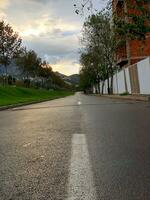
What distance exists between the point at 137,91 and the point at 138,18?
1289 cm

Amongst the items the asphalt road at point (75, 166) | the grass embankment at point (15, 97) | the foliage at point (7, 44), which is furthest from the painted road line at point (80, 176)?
the foliage at point (7, 44)

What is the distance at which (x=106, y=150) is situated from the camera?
25.2ft

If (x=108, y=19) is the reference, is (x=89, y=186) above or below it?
below

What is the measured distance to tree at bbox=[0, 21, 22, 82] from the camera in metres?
56.8

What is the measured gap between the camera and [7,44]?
187ft

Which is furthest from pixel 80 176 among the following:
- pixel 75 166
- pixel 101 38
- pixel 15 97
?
pixel 101 38

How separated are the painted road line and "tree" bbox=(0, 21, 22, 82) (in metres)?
50.1

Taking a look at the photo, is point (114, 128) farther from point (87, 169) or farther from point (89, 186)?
point (89, 186)

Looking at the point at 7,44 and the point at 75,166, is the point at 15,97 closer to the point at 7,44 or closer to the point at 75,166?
the point at 7,44

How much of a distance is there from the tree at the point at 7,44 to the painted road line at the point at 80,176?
50145mm

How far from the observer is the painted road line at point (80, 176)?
4721 mm

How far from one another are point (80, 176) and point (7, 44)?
5284 cm

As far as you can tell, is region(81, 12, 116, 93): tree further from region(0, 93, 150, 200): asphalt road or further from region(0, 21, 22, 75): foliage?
region(0, 93, 150, 200): asphalt road

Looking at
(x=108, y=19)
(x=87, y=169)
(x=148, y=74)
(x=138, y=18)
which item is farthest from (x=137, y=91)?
(x=87, y=169)
